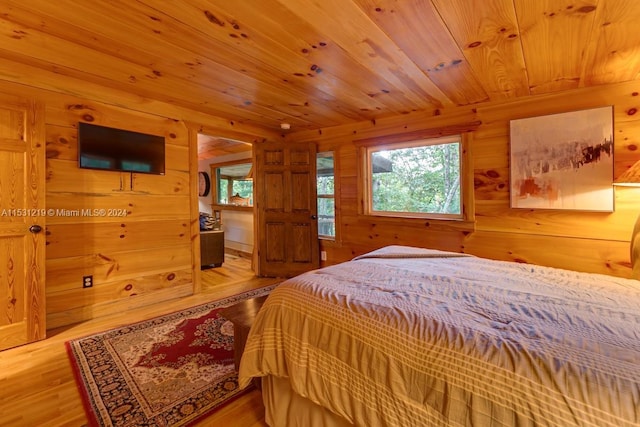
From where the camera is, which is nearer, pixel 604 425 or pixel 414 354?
pixel 604 425

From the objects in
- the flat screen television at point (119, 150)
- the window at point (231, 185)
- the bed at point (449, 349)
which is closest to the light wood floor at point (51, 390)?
the bed at point (449, 349)

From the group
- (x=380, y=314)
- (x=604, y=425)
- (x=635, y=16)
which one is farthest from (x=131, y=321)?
(x=635, y=16)

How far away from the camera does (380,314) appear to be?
3.51ft

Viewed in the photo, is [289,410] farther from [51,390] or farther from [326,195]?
[326,195]

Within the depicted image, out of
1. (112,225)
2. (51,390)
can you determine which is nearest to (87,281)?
(112,225)

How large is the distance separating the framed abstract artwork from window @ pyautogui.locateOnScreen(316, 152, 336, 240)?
213 centimetres

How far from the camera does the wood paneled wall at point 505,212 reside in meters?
2.29

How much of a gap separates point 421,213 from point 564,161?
4.47 ft

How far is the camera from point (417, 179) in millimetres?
3416

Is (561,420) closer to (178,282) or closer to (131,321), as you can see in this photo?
(131,321)

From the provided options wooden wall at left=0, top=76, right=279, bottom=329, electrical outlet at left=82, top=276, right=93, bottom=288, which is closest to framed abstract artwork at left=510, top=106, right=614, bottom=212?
wooden wall at left=0, top=76, right=279, bottom=329

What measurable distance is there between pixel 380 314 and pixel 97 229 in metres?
2.86

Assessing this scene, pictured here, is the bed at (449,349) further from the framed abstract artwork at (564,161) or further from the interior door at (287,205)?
the interior door at (287,205)

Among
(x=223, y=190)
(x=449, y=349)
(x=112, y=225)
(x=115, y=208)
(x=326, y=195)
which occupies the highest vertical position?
(x=223, y=190)
